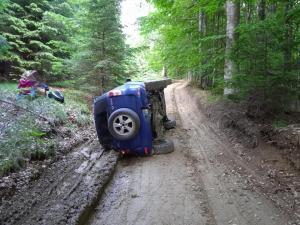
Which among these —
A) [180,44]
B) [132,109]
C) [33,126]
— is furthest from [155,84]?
[180,44]

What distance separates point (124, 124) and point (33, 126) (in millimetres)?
2475

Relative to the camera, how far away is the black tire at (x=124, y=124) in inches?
258

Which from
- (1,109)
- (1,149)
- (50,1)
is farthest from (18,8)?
(1,149)

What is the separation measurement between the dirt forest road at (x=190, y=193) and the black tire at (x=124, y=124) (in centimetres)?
61

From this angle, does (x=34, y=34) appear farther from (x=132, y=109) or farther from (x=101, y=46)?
(x=132, y=109)

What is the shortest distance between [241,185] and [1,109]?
272 inches


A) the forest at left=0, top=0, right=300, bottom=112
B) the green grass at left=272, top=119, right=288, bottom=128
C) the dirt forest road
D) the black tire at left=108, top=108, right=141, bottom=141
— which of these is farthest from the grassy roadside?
the green grass at left=272, top=119, right=288, bottom=128

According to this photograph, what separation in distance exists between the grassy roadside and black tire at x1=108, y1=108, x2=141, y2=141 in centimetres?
140

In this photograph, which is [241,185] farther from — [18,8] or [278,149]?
[18,8]

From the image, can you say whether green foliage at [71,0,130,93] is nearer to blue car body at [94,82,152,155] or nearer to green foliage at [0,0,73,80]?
green foliage at [0,0,73,80]

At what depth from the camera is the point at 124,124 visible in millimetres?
6598

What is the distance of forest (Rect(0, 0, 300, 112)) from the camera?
24.6 feet

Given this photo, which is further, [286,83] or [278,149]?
[286,83]

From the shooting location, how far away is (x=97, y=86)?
14.1 meters
